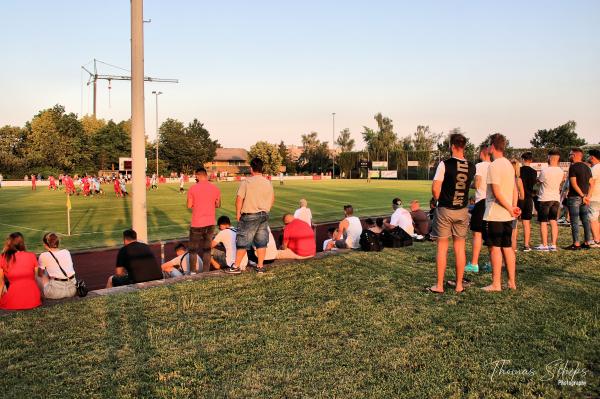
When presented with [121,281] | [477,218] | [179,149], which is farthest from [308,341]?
[179,149]

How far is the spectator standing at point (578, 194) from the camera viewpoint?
31.1 ft

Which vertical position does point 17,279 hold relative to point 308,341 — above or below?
above

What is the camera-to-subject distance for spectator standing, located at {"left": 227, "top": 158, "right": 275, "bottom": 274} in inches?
295

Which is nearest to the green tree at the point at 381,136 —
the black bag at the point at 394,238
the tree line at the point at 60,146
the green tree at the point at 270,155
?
the green tree at the point at 270,155

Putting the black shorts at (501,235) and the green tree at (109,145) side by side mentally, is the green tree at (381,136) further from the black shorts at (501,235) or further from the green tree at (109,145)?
the black shorts at (501,235)

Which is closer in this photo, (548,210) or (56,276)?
(56,276)

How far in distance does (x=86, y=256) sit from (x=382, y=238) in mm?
7563

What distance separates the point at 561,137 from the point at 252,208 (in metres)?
92.5

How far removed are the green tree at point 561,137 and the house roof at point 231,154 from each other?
65.4 m

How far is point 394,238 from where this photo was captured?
10312 millimetres

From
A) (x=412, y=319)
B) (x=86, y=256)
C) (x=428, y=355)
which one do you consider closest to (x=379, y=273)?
(x=412, y=319)

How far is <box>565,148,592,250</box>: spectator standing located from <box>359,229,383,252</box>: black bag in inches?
149

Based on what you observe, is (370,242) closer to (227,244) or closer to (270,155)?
(227,244)

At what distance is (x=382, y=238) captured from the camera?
10336 mm
